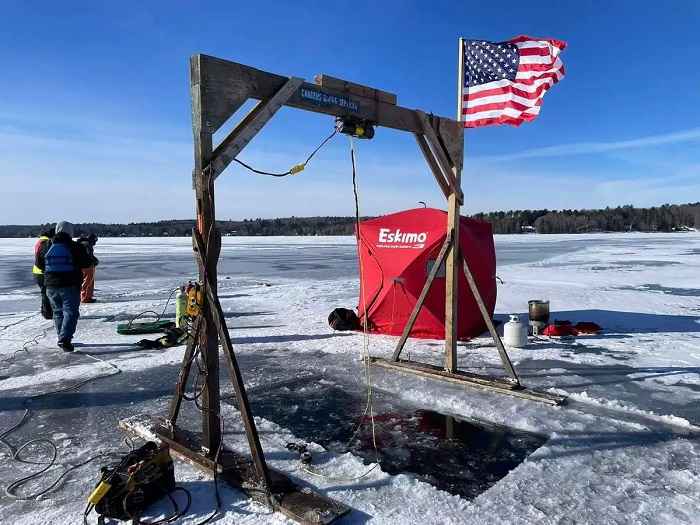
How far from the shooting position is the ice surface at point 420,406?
10.5ft

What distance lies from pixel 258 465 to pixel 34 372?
14.5 feet

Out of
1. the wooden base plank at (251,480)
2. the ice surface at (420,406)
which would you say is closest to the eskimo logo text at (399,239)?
the ice surface at (420,406)

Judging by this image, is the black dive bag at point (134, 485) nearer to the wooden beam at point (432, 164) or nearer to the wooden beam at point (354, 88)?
the wooden beam at point (354, 88)

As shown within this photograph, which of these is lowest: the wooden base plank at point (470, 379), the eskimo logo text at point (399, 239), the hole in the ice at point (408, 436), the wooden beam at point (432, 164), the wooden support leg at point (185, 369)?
the hole in the ice at point (408, 436)

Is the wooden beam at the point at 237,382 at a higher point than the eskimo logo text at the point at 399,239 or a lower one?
lower

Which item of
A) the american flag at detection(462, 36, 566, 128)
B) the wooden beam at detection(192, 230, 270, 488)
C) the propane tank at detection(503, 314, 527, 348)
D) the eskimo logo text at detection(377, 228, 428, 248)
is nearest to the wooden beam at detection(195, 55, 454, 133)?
the wooden beam at detection(192, 230, 270, 488)

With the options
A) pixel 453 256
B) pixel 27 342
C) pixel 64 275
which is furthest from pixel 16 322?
pixel 453 256

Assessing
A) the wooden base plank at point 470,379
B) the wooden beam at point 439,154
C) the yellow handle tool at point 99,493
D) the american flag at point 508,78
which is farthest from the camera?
the american flag at point 508,78

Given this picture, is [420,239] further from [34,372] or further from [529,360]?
[34,372]

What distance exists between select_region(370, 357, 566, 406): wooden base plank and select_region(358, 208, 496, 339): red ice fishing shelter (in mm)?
1875

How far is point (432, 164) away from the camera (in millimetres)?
5730

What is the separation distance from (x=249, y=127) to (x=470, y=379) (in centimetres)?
365

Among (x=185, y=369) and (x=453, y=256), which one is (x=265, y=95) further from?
(x=453, y=256)

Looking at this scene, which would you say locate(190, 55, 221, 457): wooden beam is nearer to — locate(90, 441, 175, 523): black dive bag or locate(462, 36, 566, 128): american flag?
locate(90, 441, 175, 523): black dive bag
